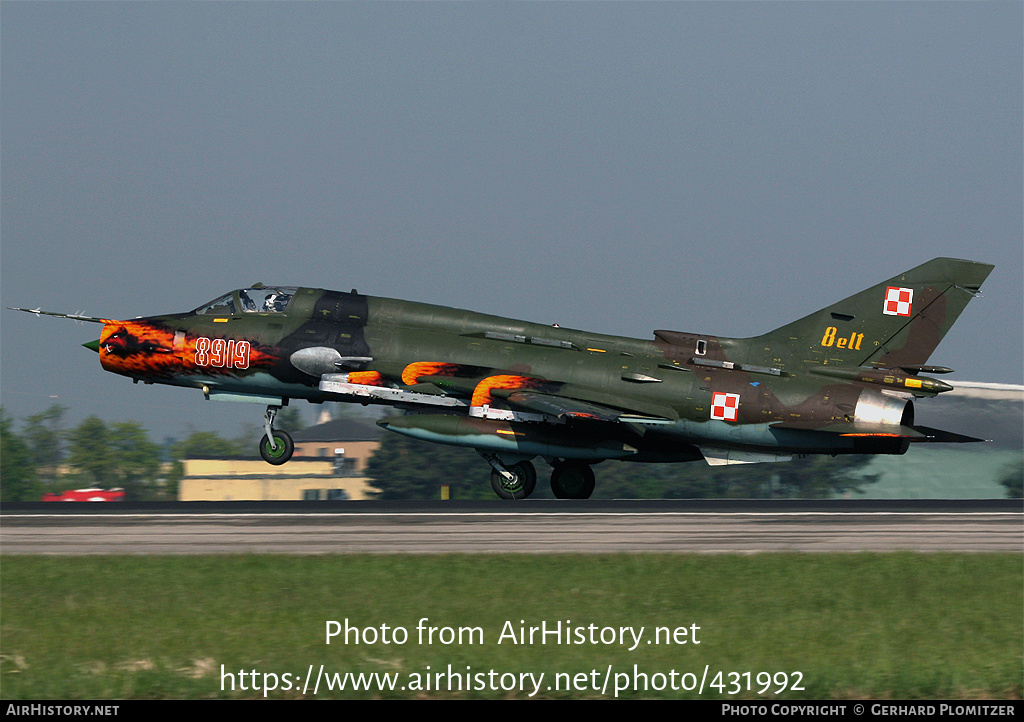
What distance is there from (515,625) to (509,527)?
25.2ft

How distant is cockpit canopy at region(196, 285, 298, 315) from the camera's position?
88.4 ft

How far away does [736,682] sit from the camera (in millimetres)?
10000

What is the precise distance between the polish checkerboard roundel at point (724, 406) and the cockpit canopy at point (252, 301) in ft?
33.2

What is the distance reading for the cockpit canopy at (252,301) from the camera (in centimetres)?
2694

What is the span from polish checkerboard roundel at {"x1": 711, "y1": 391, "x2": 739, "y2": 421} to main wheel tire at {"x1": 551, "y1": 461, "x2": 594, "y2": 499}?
132 inches

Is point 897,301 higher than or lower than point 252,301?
higher

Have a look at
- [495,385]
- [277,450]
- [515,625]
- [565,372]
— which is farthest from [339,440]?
[515,625]

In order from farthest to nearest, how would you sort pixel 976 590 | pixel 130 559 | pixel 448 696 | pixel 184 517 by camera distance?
pixel 184 517 → pixel 130 559 → pixel 976 590 → pixel 448 696

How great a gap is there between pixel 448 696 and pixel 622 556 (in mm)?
6203

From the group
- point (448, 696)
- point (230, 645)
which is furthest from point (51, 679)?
point (448, 696)

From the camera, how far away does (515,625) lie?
11719mm

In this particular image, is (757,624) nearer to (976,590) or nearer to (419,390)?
(976,590)

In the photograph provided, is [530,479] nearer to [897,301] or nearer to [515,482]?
[515,482]

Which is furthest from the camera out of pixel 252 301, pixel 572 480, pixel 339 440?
pixel 339 440
